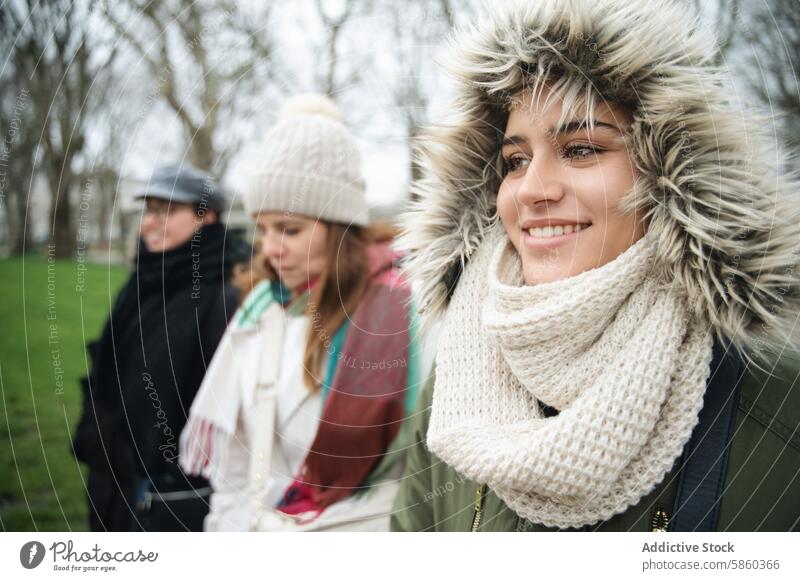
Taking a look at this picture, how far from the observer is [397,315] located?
0.90 metres

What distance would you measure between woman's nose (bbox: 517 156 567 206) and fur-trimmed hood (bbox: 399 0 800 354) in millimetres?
74

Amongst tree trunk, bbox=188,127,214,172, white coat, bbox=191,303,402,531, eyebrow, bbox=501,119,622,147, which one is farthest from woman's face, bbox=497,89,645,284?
tree trunk, bbox=188,127,214,172

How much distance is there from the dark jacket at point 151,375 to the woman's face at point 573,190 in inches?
23.9

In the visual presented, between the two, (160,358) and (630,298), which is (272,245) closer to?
(160,358)

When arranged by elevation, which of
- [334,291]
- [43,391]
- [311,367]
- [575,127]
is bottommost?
[43,391]

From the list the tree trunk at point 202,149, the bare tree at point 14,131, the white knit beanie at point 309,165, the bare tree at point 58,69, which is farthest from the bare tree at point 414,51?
the bare tree at point 14,131

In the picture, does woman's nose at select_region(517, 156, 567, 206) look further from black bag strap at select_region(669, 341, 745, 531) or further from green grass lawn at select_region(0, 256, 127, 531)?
green grass lawn at select_region(0, 256, 127, 531)

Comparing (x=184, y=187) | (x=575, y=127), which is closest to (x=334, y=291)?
(x=184, y=187)

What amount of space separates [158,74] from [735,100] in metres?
0.77

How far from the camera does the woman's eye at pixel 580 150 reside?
0.63 m

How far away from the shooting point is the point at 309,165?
90 cm

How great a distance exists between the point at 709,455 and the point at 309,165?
0.65 meters
